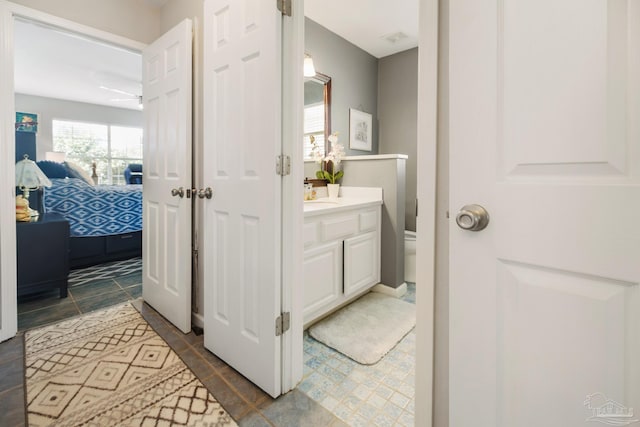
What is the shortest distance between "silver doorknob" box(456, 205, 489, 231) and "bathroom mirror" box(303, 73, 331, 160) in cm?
234

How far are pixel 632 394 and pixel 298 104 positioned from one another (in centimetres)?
140

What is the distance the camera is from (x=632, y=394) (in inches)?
23.0

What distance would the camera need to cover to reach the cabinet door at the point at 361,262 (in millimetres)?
2273

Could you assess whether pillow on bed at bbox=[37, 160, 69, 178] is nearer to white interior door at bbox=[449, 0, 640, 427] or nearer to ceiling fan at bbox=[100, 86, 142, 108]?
ceiling fan at bbox=[100, 86, 142, 108]

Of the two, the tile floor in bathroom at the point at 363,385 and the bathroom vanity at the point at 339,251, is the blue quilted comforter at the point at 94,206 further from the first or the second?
the tile floor in bathroom at the point at 363,385

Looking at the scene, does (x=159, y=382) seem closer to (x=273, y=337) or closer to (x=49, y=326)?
(x=273, y=337)

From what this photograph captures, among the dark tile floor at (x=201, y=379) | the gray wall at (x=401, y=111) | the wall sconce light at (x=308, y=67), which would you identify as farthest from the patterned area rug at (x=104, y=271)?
the gray wall at (x=401, y=111)

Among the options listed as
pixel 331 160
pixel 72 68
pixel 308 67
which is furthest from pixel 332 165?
pixel 72 68

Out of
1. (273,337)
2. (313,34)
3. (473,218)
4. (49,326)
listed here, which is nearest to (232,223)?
(273,337)

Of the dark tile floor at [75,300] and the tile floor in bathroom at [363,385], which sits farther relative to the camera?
the dark tile floor at [75,300]

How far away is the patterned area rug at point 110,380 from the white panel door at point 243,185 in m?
0.25

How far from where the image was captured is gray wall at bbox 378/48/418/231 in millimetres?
3518

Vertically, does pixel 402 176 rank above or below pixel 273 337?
above

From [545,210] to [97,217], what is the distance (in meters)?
4.30
